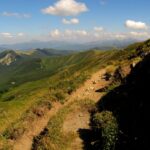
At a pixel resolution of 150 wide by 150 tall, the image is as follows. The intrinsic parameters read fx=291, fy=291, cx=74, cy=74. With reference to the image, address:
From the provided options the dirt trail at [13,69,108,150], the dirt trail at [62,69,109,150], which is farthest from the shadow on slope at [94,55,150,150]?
the dirt trail at [13,69,108,150]

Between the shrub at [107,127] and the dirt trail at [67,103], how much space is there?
83.4 inches

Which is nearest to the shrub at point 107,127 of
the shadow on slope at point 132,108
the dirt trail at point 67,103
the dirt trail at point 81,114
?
the shadow on slope at point 132,108

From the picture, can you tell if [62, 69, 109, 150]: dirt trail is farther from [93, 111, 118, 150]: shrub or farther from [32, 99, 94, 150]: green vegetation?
[93, 111, 118, 150]: shrub

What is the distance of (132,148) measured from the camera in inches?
952

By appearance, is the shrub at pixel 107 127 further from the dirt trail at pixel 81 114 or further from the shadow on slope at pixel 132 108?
the dirt trail at pixel 81 114

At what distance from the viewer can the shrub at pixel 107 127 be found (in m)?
25.6

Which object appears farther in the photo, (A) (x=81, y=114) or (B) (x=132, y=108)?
(A) (x=81, y=114)

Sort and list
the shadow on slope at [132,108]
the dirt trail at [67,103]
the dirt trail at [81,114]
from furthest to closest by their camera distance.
Result: 1. the dirt trail at [67,103]
2. the dirt trail at [81,114]
3. the shadow on slope at [132,108]

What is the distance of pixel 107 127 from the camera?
90.6 ft

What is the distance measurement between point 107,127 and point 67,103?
12.8 m

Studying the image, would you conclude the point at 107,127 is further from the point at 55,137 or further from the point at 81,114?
the point at 81,114

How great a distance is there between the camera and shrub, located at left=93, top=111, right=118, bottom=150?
25594 mm

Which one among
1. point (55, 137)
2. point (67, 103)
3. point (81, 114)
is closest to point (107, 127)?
point (55, 137)

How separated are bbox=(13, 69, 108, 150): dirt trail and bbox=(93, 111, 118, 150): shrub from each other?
83.4 inches
